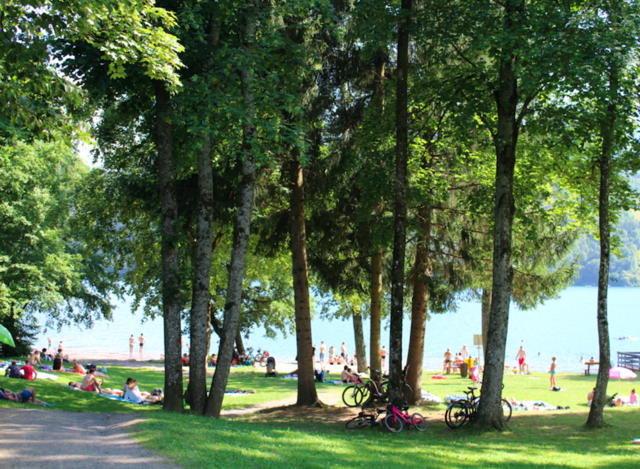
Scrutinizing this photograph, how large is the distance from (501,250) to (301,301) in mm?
5463

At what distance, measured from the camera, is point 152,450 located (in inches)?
259

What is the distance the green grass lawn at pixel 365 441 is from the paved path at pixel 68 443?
0.30 meters

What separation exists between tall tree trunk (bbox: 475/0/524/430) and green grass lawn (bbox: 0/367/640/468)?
0.66 m

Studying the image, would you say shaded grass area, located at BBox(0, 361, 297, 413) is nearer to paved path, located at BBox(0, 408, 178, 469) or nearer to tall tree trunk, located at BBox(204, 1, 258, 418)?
tall tree trunk, located at BBox(204, 1, 258, 418)

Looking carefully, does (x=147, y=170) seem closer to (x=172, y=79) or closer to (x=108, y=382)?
(x=108, y=382)

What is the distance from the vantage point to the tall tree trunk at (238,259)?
35.8ft

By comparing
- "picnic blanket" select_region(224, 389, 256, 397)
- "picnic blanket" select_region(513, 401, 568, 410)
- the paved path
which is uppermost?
the paved path

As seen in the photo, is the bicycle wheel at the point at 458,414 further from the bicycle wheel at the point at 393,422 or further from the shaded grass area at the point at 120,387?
the shaded grass area at the point at 120,387

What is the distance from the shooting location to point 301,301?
13.9 metres

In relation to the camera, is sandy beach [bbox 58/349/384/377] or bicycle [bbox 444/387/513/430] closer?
bicycle [bbox 444/387/513/430]

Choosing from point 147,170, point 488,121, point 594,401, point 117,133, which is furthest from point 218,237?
point 594,401

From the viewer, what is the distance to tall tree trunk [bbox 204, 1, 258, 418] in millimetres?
10922

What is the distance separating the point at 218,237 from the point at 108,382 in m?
6.53

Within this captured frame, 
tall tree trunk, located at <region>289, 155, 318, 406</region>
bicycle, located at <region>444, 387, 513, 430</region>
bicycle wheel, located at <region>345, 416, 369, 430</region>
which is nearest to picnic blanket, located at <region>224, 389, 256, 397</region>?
tall tree trunk, located at <region>289, 155, 318, 406</region>
